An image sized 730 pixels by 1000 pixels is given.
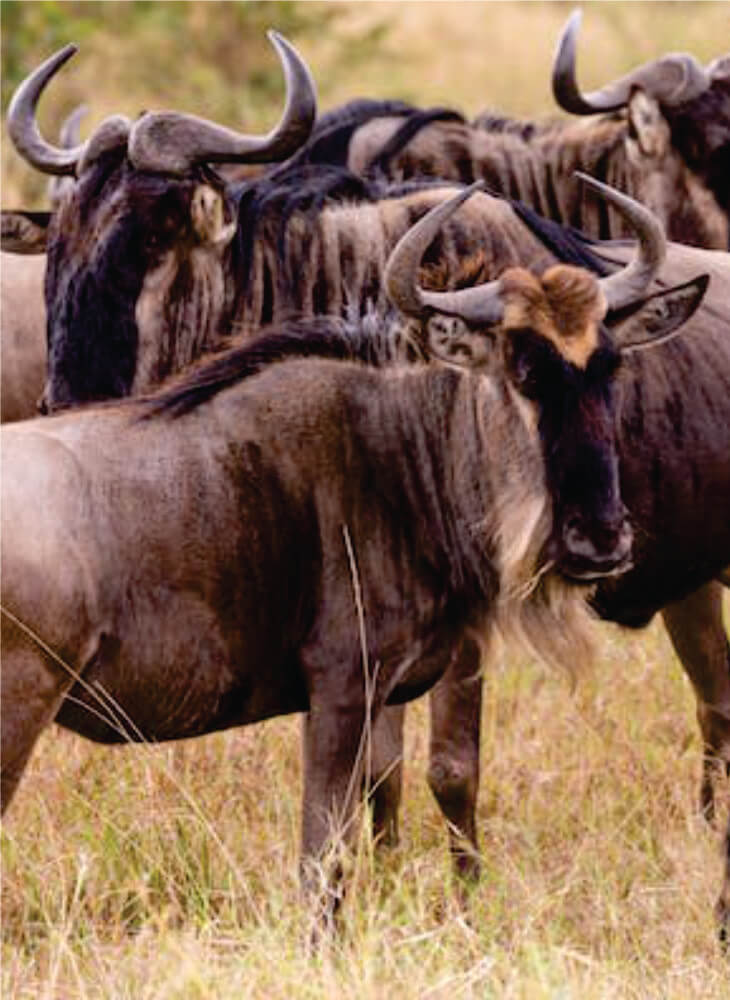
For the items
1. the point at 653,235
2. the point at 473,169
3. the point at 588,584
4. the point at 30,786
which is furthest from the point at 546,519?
the point at 473,169

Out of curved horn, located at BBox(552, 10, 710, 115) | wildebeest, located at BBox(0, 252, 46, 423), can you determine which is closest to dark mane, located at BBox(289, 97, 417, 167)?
curved horn, located at BBox(552, 10, 710, 115)

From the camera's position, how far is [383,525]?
14.7ft

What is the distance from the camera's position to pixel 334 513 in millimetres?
4449

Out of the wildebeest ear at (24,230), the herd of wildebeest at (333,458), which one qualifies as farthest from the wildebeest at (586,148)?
the herd of wildebeest at (333,458)

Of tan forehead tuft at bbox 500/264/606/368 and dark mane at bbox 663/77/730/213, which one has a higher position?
tan forehead tuft at bbox 500/264/606/368

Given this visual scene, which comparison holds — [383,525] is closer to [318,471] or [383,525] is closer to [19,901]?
[318,471]

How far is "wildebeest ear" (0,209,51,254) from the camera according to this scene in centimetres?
613

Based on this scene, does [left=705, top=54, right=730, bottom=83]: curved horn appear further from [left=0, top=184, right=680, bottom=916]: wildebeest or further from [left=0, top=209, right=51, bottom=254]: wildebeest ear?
[left=0, top=184, right=680, bottom=916]: wildebeest

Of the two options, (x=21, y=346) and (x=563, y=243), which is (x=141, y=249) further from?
(x=21, y=346)

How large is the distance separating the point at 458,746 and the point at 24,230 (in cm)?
176

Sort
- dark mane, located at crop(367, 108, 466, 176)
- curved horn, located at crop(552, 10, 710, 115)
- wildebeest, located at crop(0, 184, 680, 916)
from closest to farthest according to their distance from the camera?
1. wildebeest, located at crop(0, 184, 680, 916)
2. dark mane, located at crop(367, 108, 466, 176)
3. curved horn, located at crop(552, 10, 710, 115)

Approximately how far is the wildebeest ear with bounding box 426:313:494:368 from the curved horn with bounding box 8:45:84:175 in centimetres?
163

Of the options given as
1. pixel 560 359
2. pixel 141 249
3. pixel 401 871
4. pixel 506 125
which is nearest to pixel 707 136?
pixel 506 125

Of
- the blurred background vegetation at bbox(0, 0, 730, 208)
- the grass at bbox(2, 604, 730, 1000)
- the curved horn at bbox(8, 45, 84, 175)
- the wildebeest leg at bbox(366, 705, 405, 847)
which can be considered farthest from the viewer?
the blurred background vegetation at bbox(0, 0, 730, 208)
